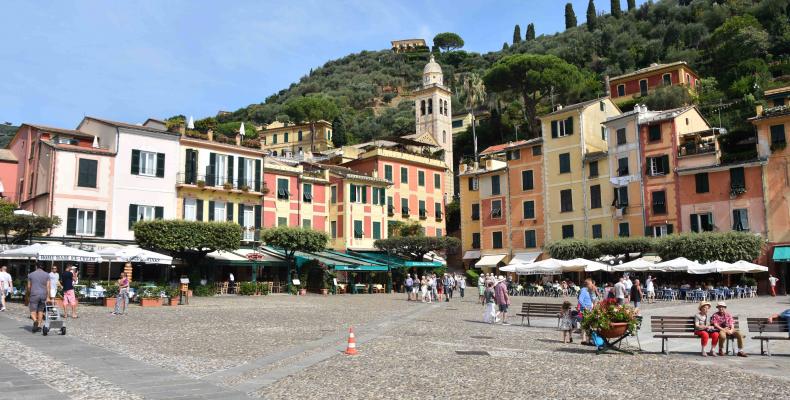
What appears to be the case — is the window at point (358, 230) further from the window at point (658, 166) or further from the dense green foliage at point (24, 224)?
the dense green foliage at point (24, 224)

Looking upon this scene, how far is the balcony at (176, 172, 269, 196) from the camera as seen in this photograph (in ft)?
137

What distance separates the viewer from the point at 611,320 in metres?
14.0

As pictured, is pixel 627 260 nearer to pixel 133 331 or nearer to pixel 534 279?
pixel 534 279

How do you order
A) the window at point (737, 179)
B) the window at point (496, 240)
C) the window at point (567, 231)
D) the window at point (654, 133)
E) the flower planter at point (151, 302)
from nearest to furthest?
the flower planter at point (151, 302) → the window at point (737, 179) → the window at point (654, 133) → the window at point (567, 231) → the window at point (496, 240)

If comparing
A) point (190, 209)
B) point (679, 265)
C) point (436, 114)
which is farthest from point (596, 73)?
point (190, 209)

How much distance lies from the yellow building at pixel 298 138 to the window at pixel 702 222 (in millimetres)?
62282

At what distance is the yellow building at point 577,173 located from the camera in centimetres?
4769

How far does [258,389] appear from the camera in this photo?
9.55m

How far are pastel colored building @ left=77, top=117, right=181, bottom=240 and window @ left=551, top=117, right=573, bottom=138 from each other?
92.5 feet

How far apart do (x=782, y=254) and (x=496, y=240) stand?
21443mm

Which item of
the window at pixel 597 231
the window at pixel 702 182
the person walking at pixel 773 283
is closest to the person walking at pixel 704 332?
the person walking at pixel 773 283

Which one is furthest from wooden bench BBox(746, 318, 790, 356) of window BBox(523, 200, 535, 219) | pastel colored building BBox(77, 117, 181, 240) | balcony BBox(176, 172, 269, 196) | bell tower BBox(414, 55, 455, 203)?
bell tower BBox(414, 55, 455, 203)

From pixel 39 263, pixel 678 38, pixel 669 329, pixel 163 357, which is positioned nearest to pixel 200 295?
pixel 39 263

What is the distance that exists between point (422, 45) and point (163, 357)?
168 meters
